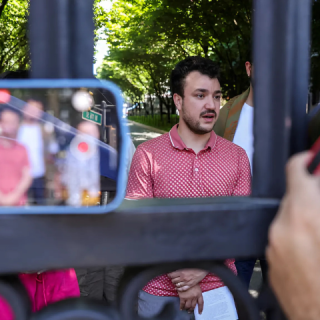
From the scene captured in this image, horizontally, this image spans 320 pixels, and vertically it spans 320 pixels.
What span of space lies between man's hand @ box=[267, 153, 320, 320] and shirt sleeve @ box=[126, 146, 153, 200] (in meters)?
1.39

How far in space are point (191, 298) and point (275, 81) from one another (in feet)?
4.55

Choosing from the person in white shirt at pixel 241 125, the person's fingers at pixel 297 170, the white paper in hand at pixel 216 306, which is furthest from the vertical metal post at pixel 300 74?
the person in white shirt at pixel 241 125

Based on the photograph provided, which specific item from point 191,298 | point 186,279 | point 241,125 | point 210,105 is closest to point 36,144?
point 186,279

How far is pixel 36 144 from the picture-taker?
688mm

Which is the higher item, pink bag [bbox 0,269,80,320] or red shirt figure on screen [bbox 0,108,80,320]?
red shirt figure on screen [bbox 0,108,80,320]

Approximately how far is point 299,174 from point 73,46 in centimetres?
48

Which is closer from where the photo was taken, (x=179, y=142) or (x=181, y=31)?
(x=179, y=142)

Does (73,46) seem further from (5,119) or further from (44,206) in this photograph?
(44,206)

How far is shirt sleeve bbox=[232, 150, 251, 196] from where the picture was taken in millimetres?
2061

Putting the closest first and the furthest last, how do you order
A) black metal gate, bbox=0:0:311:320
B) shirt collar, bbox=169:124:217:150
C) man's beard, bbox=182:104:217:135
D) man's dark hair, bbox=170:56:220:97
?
black metal gate, bbox=0:0:311:320 → shirt collar, bbox=169:124:217:150 → man's beard, bbox=182:104:217:135 → man's dark hair, bbox=170:56:220:97

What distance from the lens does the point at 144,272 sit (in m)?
0.76

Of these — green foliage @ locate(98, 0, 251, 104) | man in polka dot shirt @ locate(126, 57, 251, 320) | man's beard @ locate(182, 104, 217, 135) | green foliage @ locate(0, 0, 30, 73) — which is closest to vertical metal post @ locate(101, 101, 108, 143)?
man in polka dot shirt @ locate(126, 57, 251, 320)

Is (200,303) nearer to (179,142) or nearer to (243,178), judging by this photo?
(243,178)

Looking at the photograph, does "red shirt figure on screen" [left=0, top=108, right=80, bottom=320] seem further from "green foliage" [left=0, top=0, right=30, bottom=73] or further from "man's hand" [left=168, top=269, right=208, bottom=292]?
"green foliage" [left=0, top=0, right=30, bottom=73]
